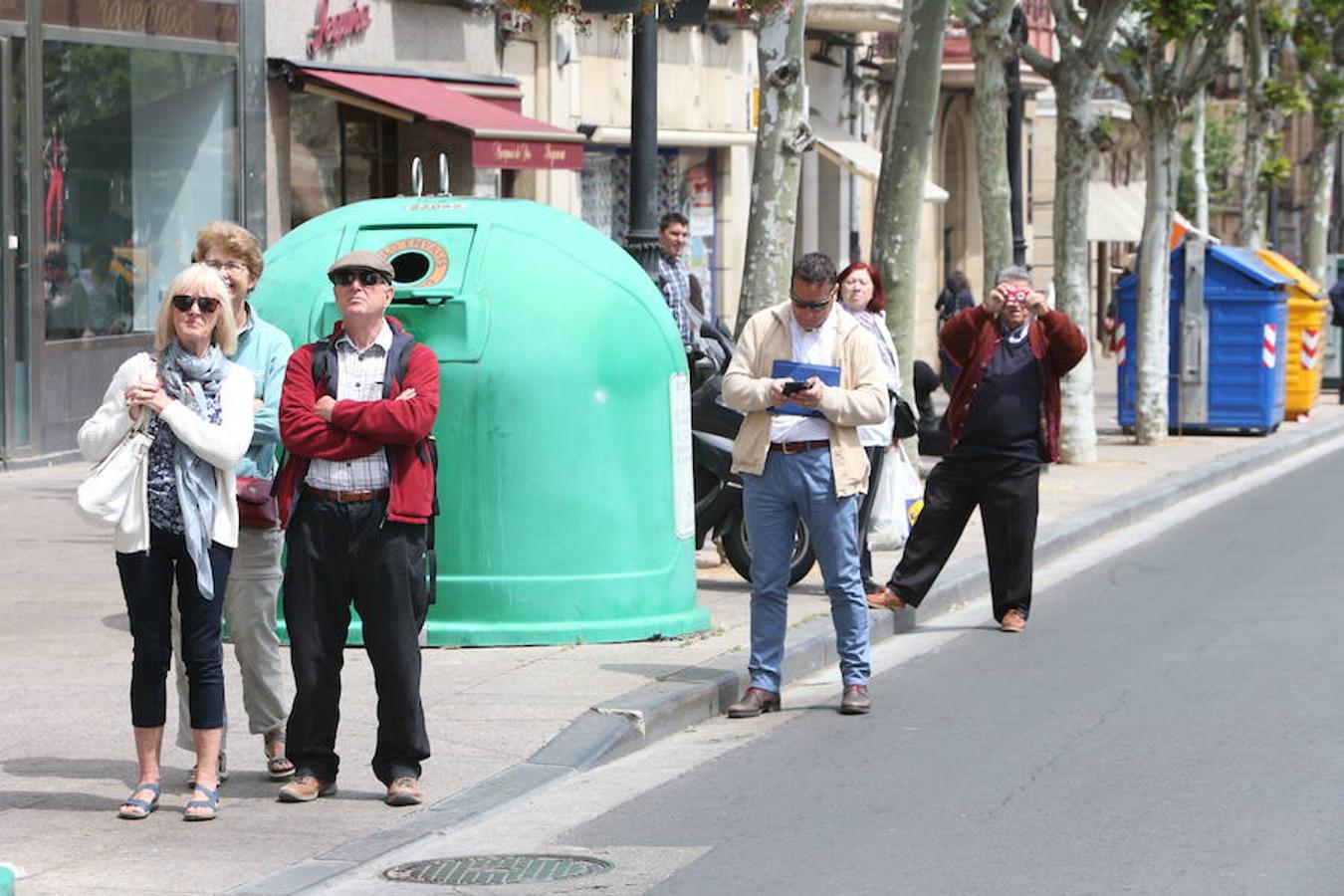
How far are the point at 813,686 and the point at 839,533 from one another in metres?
1.10

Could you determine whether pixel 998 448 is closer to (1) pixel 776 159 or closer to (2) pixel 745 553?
(2) pixel 745 553

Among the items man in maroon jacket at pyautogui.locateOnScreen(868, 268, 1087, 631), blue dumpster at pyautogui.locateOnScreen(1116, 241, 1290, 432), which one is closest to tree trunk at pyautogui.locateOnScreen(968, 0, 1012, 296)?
blue dumpster at pyautogui.locateOnScreen(1116, 241, 1290, 432)

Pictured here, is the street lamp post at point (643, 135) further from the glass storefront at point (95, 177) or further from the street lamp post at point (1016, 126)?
the street lamp post at point (1016, 126)

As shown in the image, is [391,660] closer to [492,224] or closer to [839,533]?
[839,533]

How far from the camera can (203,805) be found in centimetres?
752

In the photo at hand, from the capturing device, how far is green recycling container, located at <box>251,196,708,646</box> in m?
10.6

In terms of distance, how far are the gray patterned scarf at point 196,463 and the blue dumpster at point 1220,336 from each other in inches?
722

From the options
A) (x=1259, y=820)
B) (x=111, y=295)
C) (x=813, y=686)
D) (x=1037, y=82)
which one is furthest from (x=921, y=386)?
(x=1037, y=82)

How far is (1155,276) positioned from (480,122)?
21.3ft

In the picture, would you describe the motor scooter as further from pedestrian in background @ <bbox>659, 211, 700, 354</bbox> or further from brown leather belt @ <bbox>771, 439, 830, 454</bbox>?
brown leather belt @ <bbox>771, 439, 830, 454</bbox>

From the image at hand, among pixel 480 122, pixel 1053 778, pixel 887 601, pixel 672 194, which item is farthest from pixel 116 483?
pixel 672 194

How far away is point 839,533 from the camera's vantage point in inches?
385

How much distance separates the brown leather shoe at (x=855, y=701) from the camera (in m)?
9.80

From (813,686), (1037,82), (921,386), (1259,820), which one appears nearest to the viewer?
(1259,820)
